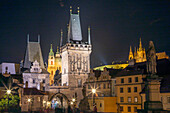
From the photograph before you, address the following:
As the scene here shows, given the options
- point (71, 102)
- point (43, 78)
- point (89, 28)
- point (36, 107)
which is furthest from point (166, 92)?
point (89, 28)

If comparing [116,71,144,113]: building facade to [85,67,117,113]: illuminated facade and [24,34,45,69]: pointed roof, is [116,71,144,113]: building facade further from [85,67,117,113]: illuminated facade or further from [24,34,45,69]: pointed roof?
[24,34,45,69]: pointed roof

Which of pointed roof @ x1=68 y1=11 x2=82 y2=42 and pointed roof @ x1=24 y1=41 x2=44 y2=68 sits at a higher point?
pointed roof @ x1=68 y1=11 x2=82 y2=42

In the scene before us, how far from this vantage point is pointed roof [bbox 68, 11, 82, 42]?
344ft

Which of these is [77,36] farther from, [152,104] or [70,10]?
[152,104]

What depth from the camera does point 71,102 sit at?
95.9 m

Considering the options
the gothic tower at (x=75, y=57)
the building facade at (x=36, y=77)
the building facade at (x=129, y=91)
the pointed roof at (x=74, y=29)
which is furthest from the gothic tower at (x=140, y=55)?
the building facade at (x=129, y=91)

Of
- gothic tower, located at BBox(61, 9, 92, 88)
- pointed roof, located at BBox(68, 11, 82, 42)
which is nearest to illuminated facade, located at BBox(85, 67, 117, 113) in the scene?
gothic tower, located at BBox(61, 9, 92, 88)

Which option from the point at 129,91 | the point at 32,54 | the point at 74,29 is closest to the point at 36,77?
the point at 32,54

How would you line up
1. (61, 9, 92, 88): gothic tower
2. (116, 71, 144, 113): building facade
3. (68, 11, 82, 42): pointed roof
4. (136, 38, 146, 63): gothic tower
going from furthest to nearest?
(136, 38, 146, 63): gothic tower → (68, 11, 82, 42): pointed roof → (61, 9, 92, 88): gothic tower → (116, 71, 144, 113): building facade

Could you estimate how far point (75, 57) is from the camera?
10219 cm

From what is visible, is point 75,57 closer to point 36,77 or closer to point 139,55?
point 36,77

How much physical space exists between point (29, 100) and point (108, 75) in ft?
70.1

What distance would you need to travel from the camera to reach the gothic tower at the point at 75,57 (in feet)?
328

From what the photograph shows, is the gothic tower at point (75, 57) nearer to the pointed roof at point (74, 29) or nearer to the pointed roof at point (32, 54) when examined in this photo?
the pointed roof at point (74, 29)
